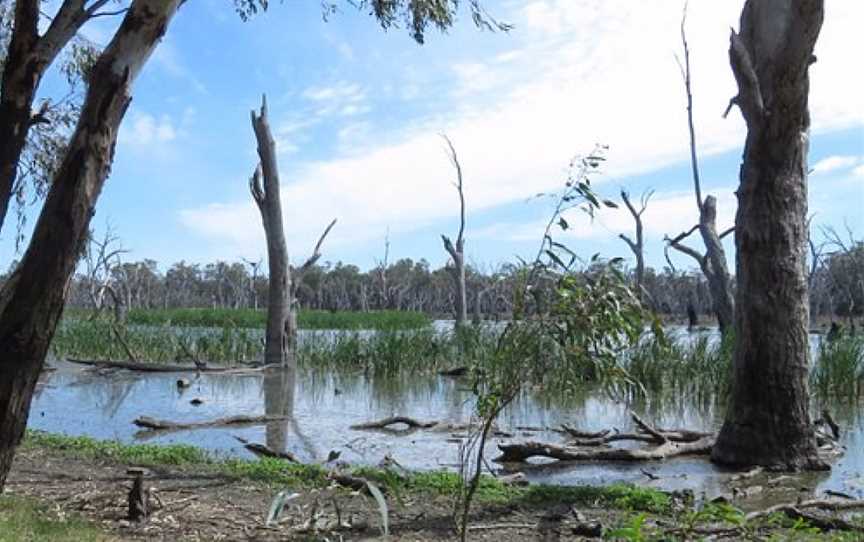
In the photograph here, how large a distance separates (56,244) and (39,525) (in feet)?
4.45

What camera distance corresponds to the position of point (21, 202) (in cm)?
1101

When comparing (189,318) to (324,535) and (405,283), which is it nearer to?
(324,535)

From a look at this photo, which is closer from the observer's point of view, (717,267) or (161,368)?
Result: (161,368)

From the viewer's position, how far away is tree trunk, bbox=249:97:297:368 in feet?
59.8

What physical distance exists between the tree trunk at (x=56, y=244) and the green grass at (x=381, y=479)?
1.74 m

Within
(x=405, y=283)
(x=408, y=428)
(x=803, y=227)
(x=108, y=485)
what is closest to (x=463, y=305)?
(x=408, y=428)

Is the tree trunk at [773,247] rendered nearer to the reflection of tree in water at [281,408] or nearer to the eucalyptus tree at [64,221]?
the reflection of tree in water at [281,408]

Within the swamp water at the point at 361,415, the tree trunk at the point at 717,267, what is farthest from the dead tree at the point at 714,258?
the swamp water at the point at 361,415

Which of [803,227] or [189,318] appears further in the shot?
→ [189,318]

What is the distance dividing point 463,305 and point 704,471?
21700 mm

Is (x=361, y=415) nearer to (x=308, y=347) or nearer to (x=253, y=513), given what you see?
(x=253, y=513)

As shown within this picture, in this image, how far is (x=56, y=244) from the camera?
464 centimetres

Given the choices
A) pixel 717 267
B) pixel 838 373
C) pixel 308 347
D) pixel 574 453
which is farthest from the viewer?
pixel 308 347

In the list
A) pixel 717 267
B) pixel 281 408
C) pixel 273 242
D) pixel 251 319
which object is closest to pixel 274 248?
pixel 273 242
